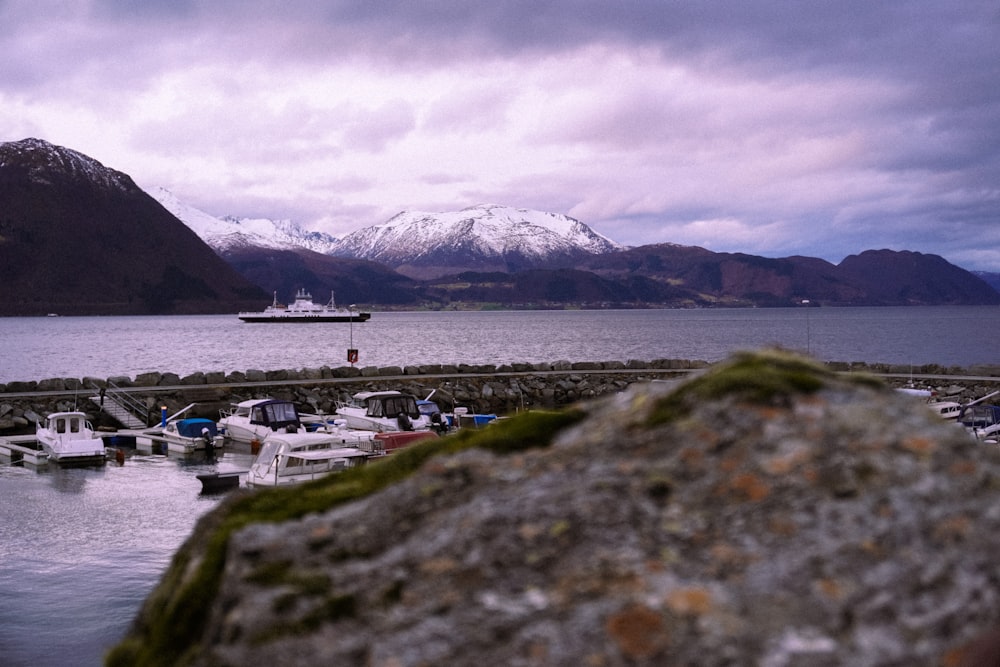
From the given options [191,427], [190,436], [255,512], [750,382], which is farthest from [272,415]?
[750,382]

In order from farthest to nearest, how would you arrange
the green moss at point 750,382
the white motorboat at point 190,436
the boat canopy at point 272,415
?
the boat canopy at point 272,415 < the white motorboat at point 190,436 < the green moss at point 750,382

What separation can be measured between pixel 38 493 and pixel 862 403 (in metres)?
35.3

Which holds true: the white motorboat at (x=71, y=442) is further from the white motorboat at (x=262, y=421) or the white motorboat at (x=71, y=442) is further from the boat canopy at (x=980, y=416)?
the boat canopy at (x=980, y=416)

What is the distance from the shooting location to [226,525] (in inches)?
205

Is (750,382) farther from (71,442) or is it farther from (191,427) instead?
(191,427)

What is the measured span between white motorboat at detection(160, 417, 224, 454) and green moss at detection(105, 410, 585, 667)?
3858 centimetres

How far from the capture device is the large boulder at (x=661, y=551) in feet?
12.2

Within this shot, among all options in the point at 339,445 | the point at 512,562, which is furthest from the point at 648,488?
the point at 339,445

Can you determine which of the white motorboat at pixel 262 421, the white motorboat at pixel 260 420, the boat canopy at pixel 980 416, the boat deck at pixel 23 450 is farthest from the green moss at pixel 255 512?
the boat deck at pixel 23 450

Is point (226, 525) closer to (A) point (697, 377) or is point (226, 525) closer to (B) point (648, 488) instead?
(B) point (648, 488)

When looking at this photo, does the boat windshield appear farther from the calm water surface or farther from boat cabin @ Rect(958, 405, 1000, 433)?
boat cabin @ Rect(958, 405, 1000, 433)

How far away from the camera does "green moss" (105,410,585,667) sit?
4.66 m

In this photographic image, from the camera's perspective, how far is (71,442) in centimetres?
3891

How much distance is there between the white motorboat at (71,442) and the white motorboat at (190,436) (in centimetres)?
340
